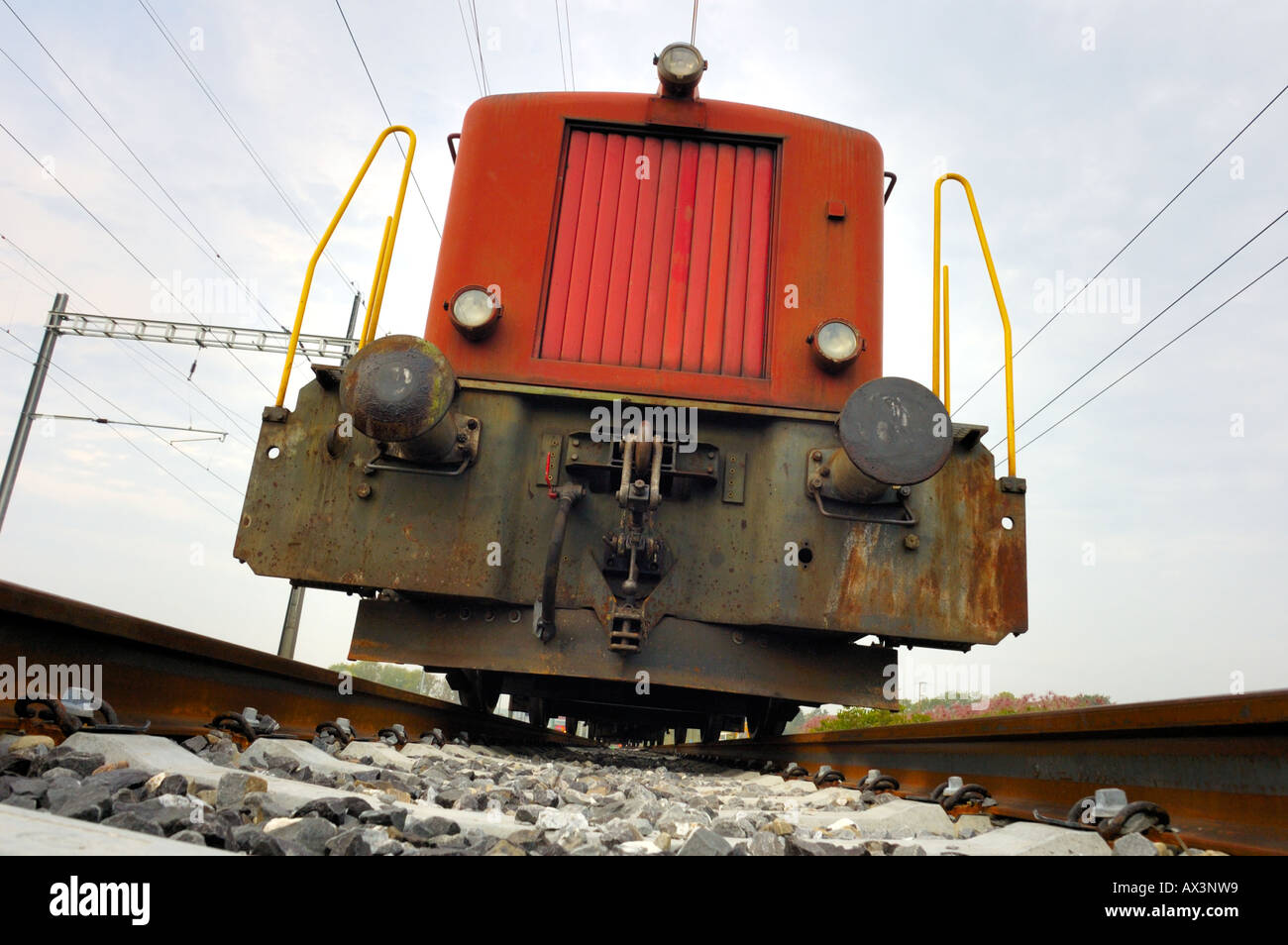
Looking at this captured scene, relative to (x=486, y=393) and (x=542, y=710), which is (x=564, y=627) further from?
(x=542, y=710)

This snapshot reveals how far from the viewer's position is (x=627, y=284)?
375cm

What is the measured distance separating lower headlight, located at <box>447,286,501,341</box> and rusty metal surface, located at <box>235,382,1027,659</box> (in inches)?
12.5

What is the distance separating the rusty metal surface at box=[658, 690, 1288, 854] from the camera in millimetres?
1466

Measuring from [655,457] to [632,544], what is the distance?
349 mm

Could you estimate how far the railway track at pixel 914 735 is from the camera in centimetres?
154

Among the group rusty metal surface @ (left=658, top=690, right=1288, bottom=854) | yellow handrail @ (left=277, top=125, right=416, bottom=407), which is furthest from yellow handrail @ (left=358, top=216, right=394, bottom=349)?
rusty metal surface @ (left=658, top=690, right=1288, bottom=854)

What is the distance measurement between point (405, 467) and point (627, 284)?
127cm

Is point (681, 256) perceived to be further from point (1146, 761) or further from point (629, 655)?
point (1146, 761)

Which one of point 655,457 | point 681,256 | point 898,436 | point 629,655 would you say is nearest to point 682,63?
point 681,256

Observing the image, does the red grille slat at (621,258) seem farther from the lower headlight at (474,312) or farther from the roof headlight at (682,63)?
the lower headlight at (474,312)

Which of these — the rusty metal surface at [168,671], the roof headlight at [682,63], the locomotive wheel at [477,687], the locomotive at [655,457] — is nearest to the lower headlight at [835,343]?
the locomotive at [655,457]

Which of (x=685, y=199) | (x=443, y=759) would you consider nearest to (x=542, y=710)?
(x=443, y=759)

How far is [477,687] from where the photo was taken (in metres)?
4.79

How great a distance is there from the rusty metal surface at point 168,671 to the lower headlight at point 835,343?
2.36 meters
